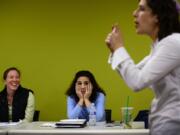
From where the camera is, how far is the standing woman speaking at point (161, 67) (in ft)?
4.45

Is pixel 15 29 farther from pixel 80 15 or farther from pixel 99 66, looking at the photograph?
pixel 99 66

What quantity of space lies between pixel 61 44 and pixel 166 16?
3.85 m

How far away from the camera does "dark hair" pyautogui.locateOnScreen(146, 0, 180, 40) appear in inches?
57.4

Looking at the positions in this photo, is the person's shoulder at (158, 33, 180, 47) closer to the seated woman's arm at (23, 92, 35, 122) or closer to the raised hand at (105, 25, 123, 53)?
the raised hand at (105, 25, 123, 53)

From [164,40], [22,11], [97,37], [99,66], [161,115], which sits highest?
[22,11]

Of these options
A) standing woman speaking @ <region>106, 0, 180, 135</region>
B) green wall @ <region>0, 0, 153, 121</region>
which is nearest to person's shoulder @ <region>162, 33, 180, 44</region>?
standing woman speaking @ <region>106, 0, 180, 135</region>

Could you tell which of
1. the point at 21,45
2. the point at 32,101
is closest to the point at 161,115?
the point at 32,101

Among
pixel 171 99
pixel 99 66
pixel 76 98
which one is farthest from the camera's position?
pixel 99 66

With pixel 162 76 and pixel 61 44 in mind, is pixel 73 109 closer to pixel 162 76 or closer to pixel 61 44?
pixel 61 44

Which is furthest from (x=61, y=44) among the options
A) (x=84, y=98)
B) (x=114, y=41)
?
(x=114, y=41)

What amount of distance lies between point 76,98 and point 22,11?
1696 millimetres

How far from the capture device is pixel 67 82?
520cm

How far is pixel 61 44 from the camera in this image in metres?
5.24

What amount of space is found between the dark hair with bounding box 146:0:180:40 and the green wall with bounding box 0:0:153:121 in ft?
11.9
